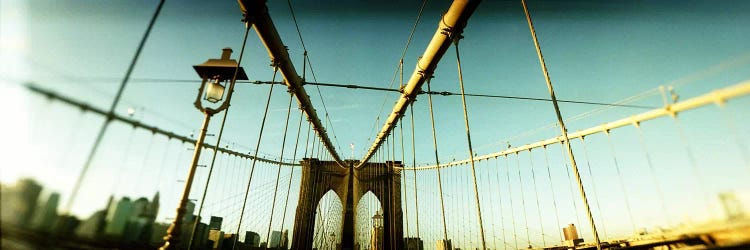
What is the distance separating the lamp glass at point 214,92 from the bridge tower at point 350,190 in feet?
68.2

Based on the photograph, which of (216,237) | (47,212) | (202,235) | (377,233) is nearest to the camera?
(47,212)

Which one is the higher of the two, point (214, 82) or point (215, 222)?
point (214, 82)

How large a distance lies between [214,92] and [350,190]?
24228 mm

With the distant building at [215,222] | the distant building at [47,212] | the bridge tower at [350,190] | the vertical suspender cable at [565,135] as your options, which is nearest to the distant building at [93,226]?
the distant building at [47,212]

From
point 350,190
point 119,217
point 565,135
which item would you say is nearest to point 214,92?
point 565,135

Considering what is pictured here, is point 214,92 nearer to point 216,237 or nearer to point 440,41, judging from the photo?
point 440,41

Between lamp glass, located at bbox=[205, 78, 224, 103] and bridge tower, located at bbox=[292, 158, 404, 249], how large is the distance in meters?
20.8

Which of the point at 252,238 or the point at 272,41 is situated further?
the point at 252,238

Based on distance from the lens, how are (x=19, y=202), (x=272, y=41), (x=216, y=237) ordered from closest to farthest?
(x=19, y=202) < (x=272, y=41) < (x=216, y=237)

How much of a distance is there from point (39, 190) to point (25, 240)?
2933 mm

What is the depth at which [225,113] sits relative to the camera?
373 centimetres

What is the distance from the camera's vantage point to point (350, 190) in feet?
88.5

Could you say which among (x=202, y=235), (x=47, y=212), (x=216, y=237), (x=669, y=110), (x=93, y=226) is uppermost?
(x=669, y=110)

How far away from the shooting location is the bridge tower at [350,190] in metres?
23.6
